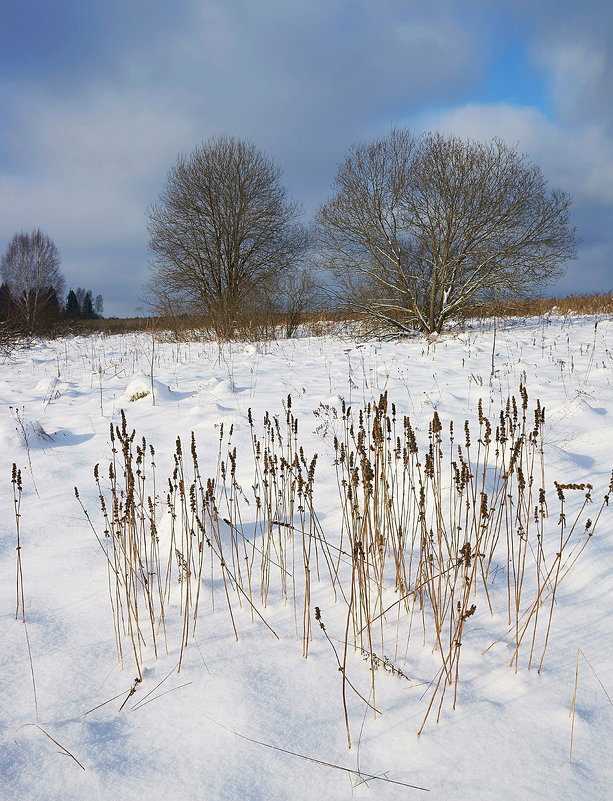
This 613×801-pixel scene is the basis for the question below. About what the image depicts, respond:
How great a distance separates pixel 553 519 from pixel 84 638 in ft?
8.25

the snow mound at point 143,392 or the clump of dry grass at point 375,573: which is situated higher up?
the snow mound at point 143,392

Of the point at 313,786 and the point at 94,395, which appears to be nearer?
the point at 313,786

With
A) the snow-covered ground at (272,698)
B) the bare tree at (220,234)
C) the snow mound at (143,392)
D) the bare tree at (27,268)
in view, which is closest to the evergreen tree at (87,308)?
the bare tree at (27,268)

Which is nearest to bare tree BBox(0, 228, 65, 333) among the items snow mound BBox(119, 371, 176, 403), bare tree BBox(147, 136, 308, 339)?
bare tree BBox(147, 136, 308, 339)

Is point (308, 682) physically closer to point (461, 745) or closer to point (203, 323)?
point (461, 745)

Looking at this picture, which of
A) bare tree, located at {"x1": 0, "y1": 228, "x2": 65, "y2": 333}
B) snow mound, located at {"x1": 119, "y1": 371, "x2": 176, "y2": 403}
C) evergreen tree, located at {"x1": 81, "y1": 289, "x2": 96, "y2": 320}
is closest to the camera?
snow mound, located at {"x1": 119, "y1": 371, "x2": 176, "y2": 403}

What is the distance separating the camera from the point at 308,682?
1709 mm

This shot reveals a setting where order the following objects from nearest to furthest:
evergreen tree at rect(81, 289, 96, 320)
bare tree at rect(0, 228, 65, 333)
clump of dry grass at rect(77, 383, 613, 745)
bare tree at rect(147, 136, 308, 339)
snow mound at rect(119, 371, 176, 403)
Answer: clump of dry grass at rect(77, 383, 613, 745) < snow mound at rect(119, 371, 176, 403) < bare tree at rect(147, 136, 308, 339) < bare tree at rect(0, 228, 65, 333) < evergreen tree at rect(81, 289, 96, 320)

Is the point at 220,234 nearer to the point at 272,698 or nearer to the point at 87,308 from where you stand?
the point at 272,698

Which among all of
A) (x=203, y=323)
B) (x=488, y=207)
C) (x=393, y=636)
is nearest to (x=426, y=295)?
(x=488, y=207)

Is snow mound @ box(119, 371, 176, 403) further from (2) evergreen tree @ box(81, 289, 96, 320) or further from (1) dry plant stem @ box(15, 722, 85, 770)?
(2) evergreen tree @ box(81, 289, 96, 320)

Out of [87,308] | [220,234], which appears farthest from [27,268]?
[87,308]

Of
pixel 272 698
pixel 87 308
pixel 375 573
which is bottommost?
pixel 272 698

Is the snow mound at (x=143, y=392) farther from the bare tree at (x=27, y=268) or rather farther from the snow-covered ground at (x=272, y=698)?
the bare tree at (x=27, y=268)
